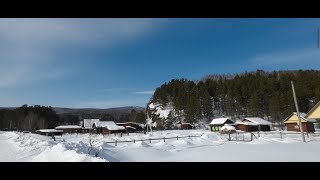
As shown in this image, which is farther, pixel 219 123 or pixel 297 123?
pixel 219 123

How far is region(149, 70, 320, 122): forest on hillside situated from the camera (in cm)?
8756

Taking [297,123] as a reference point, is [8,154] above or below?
below

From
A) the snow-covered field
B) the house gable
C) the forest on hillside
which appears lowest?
the snow-covered field

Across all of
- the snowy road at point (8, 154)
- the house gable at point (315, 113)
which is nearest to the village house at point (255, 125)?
the house gable at point (315, 113)

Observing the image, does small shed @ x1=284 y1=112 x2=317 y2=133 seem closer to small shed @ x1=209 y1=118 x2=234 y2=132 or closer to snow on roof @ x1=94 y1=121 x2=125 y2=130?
small shed @ x1=209 y1=118 x2=234 y2=132

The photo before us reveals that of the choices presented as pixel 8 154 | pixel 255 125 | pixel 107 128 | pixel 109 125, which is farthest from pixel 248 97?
pixel 8 154

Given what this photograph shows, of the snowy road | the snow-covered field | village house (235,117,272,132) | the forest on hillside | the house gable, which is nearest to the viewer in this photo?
the snow-covered field

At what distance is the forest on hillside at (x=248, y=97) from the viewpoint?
8756 cm

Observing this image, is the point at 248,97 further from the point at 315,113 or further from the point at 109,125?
the point at 315,113

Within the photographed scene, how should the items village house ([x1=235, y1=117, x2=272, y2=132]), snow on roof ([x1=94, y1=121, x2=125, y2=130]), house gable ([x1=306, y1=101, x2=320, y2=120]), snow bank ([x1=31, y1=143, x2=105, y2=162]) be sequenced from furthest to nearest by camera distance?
snow on roof ([x1=94, y1=121, x2=125, y2=130])
village house ([x1=235, y1=117, x2=272, y2=132])
house gable ([x1=306, y1=101, x2=320, y2=120])
snow bank ([x1=31, y1=143, x2=105, y2=162])

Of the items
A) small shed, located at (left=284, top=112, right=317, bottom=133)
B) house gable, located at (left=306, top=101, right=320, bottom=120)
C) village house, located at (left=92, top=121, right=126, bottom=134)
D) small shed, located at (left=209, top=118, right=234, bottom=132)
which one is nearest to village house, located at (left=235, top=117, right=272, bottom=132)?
small shed, located at (left=209, top=118, right=234, bottom=132)

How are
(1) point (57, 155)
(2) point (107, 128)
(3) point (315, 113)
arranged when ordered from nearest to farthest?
(1) point (57, 155)
(3) point (315, 113)
(2) point (107, 128)

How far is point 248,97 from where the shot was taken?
109312 mm
